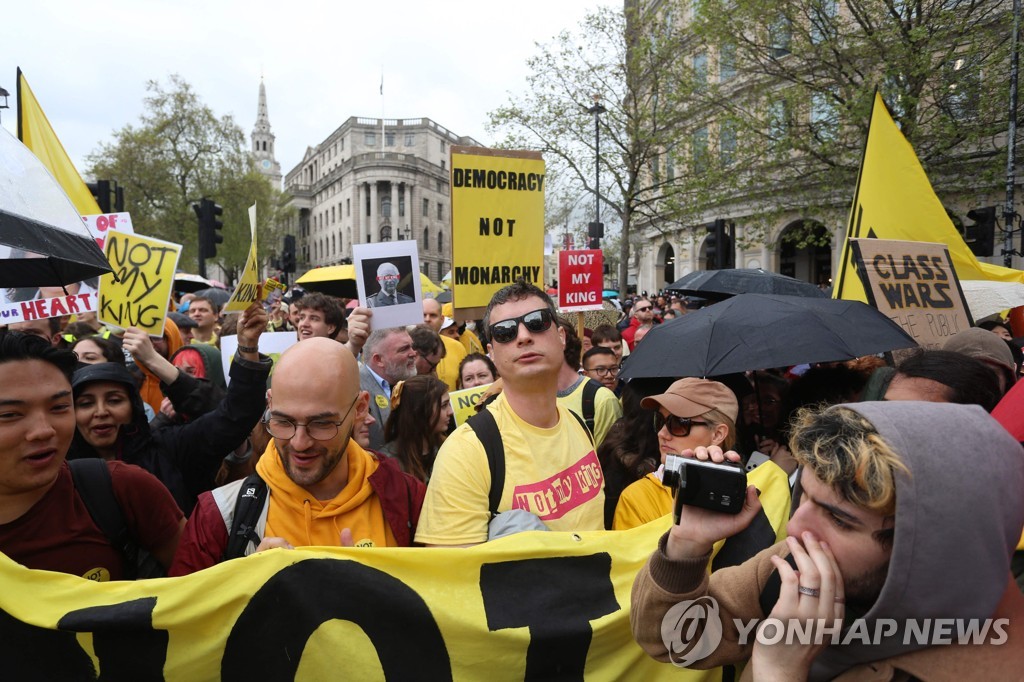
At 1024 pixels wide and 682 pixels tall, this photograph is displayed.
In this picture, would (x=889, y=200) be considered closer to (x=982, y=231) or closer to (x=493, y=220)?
(x=493, y=220)

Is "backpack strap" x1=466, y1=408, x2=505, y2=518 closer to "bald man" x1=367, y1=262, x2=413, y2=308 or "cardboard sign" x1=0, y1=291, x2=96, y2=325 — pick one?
"bald man" x1=367, y1=262, x2=413, y2=308

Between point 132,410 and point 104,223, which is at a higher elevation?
point 104,223

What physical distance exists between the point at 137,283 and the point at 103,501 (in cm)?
254

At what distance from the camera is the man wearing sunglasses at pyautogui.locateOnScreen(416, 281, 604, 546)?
87.0 inches

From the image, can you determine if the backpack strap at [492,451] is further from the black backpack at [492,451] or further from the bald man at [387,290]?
the bald man at [387,290]

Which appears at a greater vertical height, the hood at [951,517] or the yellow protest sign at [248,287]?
the yellow protest sign at [248,287]

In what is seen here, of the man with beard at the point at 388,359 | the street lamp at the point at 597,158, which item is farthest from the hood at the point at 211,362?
the street lamp at the point at 597,158

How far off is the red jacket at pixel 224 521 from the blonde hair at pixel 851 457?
145 cm

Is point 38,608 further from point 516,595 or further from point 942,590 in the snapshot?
point 942,590

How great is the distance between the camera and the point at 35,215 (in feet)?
5.92

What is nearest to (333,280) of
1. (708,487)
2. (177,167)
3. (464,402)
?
(464,402)

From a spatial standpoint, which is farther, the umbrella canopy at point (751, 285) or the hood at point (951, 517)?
the umbrella canopy at point (751, 285)

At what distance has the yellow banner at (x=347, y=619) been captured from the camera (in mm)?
1854

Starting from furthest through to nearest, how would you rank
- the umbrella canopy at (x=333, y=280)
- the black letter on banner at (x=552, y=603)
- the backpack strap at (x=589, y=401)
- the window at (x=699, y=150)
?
the window at (x=699, y=150) < the umbrella canopy at (x=333, y=280) < the backpack strap at (x=589, y=401) < the black letter on banner at (x=552, y=603)
